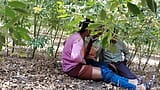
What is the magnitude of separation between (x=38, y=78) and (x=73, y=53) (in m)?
0.47

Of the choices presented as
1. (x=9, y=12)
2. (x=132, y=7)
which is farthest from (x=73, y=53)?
(x=9, y=12)

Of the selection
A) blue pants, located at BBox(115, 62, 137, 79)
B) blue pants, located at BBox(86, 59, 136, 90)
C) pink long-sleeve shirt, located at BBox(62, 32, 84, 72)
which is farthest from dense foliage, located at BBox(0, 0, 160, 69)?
blue pants, located at BBox(86, 59, 136, 90)

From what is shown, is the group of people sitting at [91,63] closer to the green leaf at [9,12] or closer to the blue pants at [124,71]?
the blue pants at [124,71]

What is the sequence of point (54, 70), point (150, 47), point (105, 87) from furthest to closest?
point (150, 47) < point (54, 70) < point (105, 87)

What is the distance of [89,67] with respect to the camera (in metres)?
4.14

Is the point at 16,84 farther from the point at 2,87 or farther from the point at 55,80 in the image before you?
the point at 55,80

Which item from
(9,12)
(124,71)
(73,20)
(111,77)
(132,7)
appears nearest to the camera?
(9,12)

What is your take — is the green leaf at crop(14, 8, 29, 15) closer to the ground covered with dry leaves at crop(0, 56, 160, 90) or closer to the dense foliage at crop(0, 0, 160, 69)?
the dense foliage at crop(0, 0, 160, 69)

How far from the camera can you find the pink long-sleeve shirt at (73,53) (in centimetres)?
411

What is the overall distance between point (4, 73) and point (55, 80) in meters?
0.60

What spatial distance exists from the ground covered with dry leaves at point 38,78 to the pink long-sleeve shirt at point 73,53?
15 centimetres

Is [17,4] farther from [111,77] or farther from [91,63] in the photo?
[91,63]

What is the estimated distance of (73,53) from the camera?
4145 mm

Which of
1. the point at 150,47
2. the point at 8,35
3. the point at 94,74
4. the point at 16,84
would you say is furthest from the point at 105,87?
the point at 8,35
